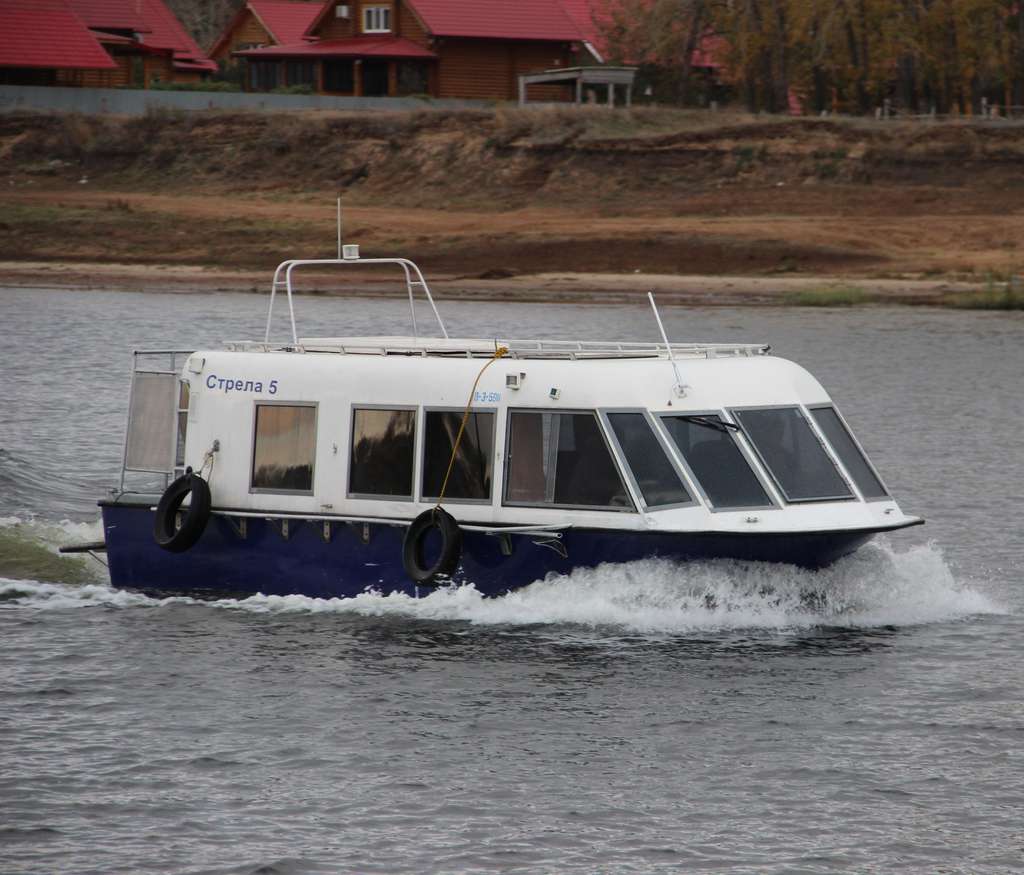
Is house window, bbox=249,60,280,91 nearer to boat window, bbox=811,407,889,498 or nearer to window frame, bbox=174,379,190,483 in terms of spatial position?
window frame, bbox=174,379,190,483

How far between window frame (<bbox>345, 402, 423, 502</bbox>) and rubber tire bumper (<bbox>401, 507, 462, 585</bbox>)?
319mm

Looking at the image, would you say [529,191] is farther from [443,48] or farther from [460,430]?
[460,430]

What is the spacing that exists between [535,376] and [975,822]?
5492mm

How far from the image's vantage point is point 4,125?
63.7m

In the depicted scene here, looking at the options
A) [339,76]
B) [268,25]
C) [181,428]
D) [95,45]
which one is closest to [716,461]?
[181,428]

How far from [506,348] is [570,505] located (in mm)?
1789

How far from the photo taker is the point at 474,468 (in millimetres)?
15562

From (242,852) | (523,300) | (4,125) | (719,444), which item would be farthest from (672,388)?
(4,125)

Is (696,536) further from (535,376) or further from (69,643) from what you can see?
(69,643)

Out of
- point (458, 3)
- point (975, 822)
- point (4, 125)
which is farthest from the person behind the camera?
point (458, 3)

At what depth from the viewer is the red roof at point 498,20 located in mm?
71125

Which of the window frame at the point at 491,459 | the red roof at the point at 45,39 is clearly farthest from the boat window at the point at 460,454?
the red roof at the point at 45,39

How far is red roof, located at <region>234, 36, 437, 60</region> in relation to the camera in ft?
234

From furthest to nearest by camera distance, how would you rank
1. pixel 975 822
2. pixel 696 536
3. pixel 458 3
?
pixel 458 3
pixel 696 536
pixel 975 822
